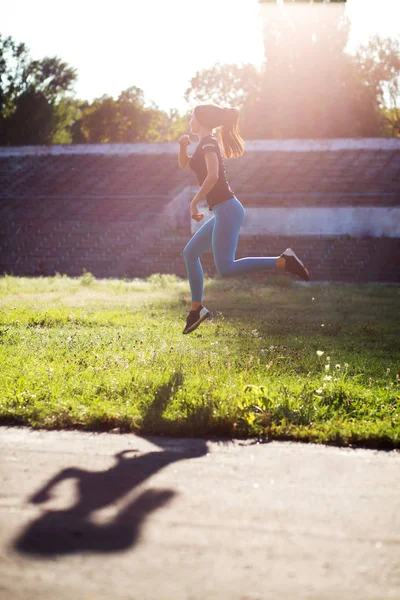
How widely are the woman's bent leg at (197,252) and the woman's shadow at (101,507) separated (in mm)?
2412

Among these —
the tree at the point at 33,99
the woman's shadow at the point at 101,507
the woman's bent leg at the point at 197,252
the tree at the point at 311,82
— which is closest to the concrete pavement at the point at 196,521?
the woman's shadow at the point at 101,507

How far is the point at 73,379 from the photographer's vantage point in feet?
16.4

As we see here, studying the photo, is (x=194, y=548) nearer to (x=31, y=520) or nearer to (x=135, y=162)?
(x=31, y=520)

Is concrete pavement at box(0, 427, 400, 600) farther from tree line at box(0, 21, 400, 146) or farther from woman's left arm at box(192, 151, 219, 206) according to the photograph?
tree line at box(0, 21, 400, 146)

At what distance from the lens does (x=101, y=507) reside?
2.86 metres

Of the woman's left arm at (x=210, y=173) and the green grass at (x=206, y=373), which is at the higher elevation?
the woman's left arm at (x=210, y=173)

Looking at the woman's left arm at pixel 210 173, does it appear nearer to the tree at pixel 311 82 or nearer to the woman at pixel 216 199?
the woman at pixel 216 199

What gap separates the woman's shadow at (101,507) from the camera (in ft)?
8.23

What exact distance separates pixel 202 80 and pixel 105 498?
190ft

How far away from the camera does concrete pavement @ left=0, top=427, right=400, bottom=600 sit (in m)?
2.24

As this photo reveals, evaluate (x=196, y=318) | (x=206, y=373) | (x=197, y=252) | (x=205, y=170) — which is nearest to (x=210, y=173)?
(x=205, y=170)

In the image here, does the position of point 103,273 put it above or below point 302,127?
below

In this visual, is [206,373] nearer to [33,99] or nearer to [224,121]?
[224,121]

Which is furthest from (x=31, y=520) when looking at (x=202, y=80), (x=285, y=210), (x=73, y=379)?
(x=202, y=80)
